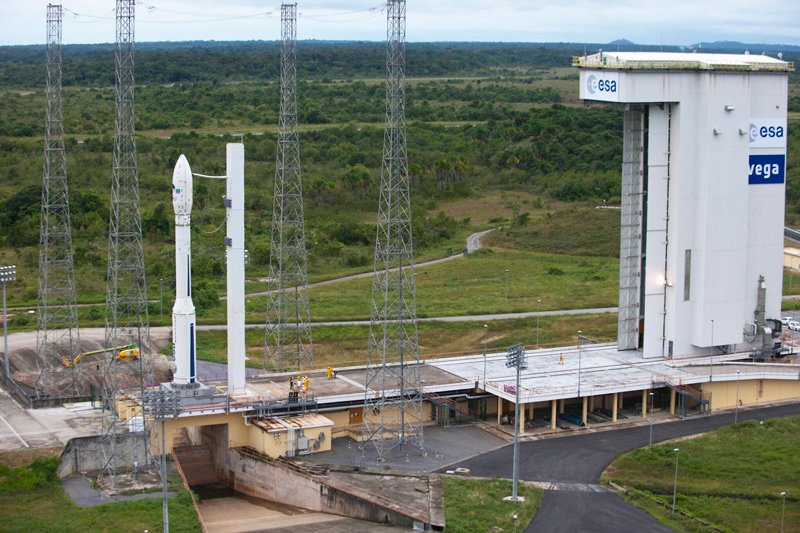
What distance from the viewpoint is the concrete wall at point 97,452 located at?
52.8 m

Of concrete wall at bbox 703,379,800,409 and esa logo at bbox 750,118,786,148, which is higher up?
esa logo at bbox 750,118,786,148

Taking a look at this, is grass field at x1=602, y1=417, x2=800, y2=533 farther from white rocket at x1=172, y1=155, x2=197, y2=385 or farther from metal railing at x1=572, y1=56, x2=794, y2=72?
white rocket at x1=172, y1=155, x2=197, y2=385

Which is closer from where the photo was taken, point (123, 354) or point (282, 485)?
point (282, 485)

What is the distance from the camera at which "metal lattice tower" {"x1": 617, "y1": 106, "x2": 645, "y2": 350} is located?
67.1 metres

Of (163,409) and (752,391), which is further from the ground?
(163,409)

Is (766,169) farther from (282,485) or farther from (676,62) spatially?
(282,485)

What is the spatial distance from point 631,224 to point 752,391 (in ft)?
39.1


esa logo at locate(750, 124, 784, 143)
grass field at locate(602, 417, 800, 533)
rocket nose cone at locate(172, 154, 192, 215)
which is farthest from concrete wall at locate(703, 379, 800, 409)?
rocket nose cone at locate(172, 154, 192, 215)

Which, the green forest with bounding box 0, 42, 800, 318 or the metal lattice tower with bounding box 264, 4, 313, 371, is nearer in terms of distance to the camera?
the metal lattice tower with bounding box 264, 4, 313, 371

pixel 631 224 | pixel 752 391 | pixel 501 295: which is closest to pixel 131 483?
pixel 631 224

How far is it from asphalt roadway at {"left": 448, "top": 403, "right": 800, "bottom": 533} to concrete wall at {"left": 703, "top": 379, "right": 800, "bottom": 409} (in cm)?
93

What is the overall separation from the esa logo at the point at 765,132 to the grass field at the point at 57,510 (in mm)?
39222

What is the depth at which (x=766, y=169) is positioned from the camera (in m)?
68.2

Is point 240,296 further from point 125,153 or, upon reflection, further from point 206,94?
point 206,94
